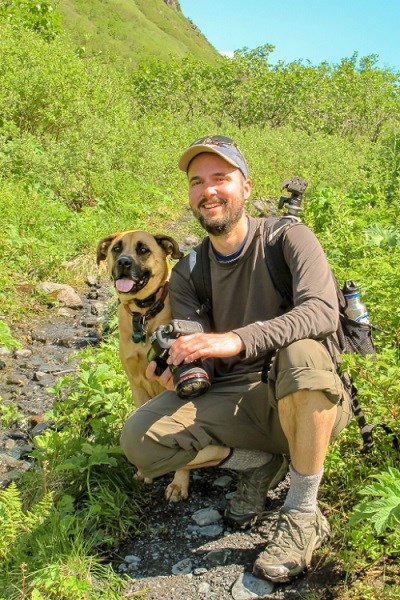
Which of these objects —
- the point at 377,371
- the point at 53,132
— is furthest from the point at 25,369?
the point at 53,132

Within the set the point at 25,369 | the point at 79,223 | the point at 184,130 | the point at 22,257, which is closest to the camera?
the point at 25,369

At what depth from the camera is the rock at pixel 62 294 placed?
6980 mm

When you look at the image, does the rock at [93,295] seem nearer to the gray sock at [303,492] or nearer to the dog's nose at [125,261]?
the dog's nose at [125,261]

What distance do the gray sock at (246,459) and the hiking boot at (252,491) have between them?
0.02m

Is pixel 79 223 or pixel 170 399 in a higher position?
pixel 79 223

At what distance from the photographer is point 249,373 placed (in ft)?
11.1

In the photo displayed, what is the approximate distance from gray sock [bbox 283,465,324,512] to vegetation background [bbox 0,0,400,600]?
20 centimetres

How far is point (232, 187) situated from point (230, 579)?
189 centimetres

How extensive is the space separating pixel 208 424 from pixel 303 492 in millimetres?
633

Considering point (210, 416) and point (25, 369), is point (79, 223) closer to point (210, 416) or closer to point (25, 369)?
point (25, 369)

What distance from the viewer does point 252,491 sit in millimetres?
3297

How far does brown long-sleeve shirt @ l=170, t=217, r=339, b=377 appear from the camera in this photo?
2855 mm

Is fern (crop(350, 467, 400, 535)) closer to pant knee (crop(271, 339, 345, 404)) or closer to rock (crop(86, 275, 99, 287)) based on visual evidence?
pant knee (crop(271, 339, 345, 404))

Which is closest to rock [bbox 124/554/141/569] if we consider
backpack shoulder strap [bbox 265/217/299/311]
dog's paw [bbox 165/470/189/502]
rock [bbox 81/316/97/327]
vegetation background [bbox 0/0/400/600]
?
A: vegetation background [bbox 0/0/400/600]
